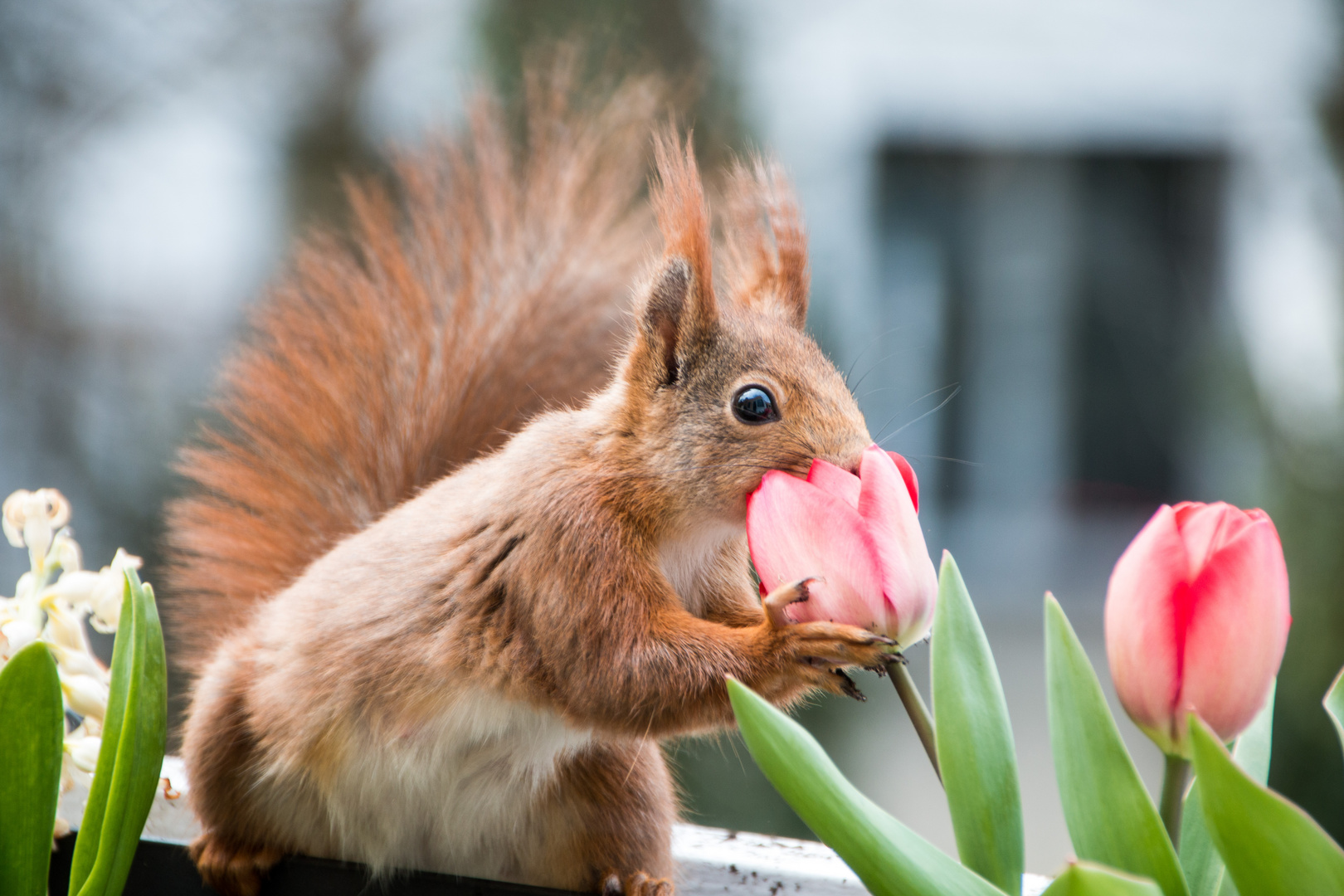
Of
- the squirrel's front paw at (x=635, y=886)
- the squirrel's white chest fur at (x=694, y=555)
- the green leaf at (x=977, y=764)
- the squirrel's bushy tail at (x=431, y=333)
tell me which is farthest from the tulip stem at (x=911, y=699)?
the squirrel's bushy tail at (x=431, y=333)

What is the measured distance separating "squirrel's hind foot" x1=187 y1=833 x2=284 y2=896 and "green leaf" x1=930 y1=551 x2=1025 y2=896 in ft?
1.16

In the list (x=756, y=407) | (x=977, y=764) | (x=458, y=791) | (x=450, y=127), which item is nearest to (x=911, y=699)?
(x=977, y=764)

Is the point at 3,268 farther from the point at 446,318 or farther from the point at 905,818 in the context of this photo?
the point at 905,818

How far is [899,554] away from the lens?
32cm

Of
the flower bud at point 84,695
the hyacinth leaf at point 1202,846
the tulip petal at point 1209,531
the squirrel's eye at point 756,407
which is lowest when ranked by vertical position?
the hyacinth leaf at point 1202,846

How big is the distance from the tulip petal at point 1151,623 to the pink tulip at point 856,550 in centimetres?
6

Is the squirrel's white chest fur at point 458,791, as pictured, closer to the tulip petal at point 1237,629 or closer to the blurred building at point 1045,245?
the tulip petal at point 1237,629

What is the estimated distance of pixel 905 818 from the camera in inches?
66.9

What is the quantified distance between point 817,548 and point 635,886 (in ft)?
0.90

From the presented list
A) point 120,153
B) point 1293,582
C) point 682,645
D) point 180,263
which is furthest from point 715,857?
point 120,153

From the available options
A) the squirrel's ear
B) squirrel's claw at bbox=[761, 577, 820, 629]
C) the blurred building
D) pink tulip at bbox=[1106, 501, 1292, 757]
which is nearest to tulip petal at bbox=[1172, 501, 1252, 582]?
pink tulip at bbox=[1106, 501, 1292, 757]

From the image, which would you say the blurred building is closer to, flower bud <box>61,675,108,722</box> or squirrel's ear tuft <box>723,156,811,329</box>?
squirrel's ear tuft <box>723,156,811,329</box>

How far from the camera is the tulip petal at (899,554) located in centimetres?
32

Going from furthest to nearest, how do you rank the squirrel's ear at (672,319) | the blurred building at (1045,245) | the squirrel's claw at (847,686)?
the blurred building at (1045,245) < the squirrel's ear at (672,319) < the squirrel's claw at (847,686)
